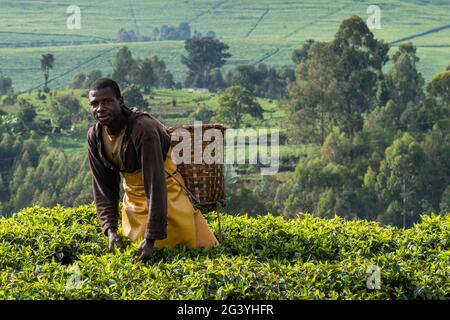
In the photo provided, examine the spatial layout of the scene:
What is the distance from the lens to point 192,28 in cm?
10631

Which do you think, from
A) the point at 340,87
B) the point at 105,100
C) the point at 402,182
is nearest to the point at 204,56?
the point at 340,87

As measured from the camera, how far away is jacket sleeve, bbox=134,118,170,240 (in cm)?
613

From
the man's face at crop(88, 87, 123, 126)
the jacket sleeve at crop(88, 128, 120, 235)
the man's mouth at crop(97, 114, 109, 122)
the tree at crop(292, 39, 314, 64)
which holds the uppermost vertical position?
the man's face at crop(88, 87, 123, 126)

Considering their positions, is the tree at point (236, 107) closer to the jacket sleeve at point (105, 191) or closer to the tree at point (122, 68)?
the tree at point (122, 68)

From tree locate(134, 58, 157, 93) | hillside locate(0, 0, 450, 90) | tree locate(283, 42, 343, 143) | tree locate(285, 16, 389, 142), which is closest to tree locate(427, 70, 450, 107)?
tree locate(285, 16, 389, 142)

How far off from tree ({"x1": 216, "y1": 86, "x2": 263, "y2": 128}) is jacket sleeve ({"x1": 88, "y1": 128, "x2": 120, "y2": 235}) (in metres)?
57.5

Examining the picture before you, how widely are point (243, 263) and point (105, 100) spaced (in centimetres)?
119

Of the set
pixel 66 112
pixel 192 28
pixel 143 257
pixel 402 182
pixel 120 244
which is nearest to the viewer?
pixel 143 257

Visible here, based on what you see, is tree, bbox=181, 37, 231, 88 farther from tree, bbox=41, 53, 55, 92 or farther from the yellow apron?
the yellow apron

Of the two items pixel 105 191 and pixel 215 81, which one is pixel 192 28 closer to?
pixel 215 81

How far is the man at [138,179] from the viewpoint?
6188mm

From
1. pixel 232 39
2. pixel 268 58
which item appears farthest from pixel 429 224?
pixel 232 39
